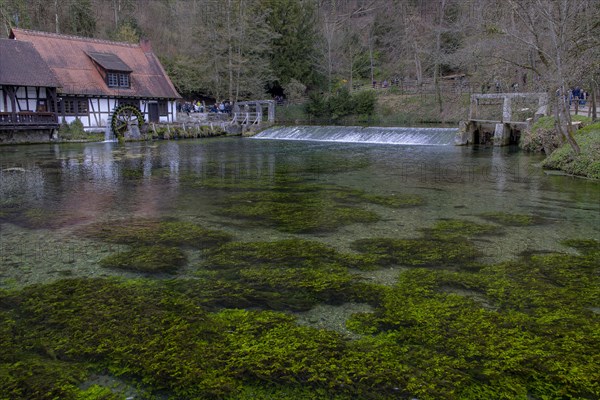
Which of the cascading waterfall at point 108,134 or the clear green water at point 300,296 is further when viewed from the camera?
the cascading waterfall at point 108,134

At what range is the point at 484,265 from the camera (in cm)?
631

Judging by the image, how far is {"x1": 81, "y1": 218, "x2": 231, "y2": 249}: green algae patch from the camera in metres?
7.51

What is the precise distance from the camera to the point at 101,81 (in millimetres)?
34562

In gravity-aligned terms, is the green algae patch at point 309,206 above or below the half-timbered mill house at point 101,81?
below

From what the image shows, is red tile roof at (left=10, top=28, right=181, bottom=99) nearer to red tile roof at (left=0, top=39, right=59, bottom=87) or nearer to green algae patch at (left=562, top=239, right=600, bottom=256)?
red tile roof at (left=0, top=39, right=59, bottom=87)

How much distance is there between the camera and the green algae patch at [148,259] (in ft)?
20.6

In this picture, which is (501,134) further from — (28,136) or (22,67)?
(22,67)

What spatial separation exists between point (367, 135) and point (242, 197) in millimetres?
20950

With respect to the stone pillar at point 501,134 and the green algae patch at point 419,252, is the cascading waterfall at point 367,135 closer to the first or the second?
the stone pillar at point 501,134

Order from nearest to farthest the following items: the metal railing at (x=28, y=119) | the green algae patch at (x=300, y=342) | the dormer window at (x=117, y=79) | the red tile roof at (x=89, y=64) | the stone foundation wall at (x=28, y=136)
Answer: the green algae patch at (x=300, y=342), the metal railing at (x=28, y=119), the stone foundation wall at (x=28, y=136), the red tile roof at (x=89, y=64), the dormer window at (x=117, y=79)

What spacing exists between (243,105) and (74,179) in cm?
2888

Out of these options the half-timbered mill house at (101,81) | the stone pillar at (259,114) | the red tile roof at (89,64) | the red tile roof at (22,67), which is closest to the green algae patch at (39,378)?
the red tile roof at (22,67)

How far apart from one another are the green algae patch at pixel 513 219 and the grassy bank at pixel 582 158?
6222 mm

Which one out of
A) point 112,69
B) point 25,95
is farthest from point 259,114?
point 25,95
